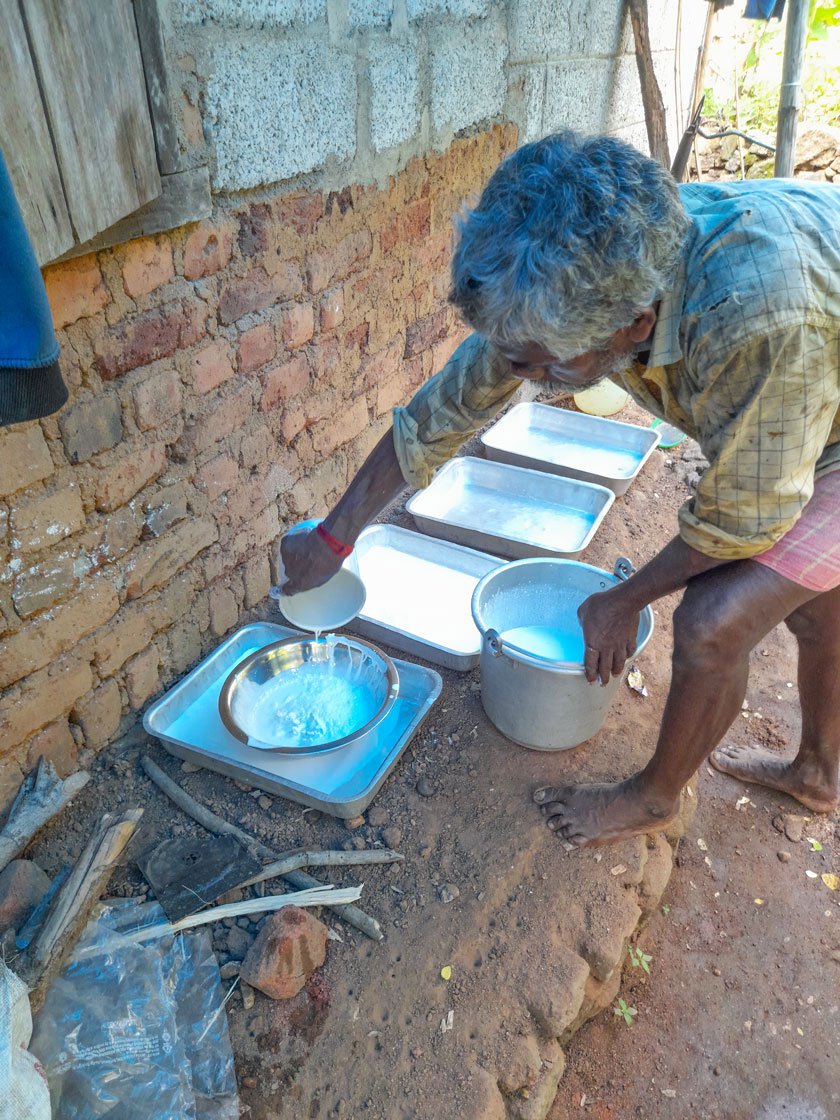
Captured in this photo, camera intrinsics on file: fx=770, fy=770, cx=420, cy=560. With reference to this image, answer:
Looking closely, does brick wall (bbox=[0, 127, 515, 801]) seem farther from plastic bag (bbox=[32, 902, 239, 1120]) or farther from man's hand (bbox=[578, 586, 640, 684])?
man's hand (bbox=[578, 586, 640, 684])

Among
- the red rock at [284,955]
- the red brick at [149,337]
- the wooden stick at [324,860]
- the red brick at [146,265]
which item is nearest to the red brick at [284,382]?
the red brick at [149,337]

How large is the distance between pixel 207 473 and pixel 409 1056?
1.44 metres

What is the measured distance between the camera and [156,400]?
1.83 meters

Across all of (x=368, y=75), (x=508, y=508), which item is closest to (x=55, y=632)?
(x=368, y=75)

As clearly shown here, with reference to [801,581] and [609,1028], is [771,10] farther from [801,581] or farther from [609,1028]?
[609,1028]

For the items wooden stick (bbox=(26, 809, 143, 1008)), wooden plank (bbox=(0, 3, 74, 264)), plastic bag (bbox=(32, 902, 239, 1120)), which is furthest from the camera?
wooden stick (bbox=(26, 809, 143, 1008))

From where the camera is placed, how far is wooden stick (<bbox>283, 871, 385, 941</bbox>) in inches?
66.2

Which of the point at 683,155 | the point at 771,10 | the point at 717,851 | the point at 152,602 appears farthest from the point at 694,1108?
the point at 771,10

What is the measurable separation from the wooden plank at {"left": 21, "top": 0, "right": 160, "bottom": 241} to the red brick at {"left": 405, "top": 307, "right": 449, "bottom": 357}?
1.55 m

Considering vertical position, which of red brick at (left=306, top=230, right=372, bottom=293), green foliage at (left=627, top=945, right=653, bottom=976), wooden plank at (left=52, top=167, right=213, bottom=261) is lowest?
green foliage at (left=627, top=945, right=653, bottom=976)

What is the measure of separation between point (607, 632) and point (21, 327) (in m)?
1.23

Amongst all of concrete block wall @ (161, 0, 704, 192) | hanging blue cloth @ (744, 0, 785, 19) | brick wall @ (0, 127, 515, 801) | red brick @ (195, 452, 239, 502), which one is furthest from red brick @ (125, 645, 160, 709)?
hanging blue cloth @ (744, 0, 785, 19)

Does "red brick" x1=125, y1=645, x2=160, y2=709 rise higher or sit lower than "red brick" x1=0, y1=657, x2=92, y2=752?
lower

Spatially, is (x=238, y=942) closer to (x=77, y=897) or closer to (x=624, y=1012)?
(x=77, y=897)
